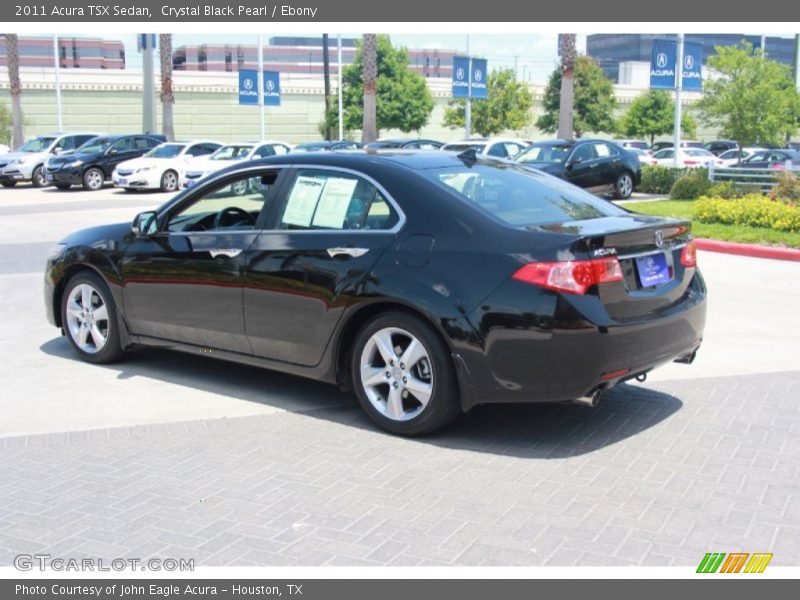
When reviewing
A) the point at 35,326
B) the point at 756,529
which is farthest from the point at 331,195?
the point at 35,326

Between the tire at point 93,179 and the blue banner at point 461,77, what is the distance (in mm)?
16844

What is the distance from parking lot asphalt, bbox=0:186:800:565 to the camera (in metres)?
4.28

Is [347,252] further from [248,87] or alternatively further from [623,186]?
[248,87]

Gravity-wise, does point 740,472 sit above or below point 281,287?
below

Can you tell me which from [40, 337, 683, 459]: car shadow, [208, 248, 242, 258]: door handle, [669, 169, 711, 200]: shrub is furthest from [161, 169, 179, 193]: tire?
[208, 248, 242, 258]: door handle

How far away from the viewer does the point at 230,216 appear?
22.5ft

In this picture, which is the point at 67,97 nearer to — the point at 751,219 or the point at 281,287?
the point at 751,219

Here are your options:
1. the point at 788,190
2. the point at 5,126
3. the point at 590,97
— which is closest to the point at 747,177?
the point at 788,190

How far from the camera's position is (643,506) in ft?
15.3

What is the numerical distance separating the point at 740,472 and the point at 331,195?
292 cm

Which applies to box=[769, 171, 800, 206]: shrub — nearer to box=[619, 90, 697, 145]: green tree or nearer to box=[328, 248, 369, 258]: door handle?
box=[328, 248, 369, 258]: door handle

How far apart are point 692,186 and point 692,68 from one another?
329 inches

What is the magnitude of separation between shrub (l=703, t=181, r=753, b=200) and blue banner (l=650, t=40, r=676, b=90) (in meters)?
7.64

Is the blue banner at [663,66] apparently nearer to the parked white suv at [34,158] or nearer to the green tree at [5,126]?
the parked white suv at [34,158]
